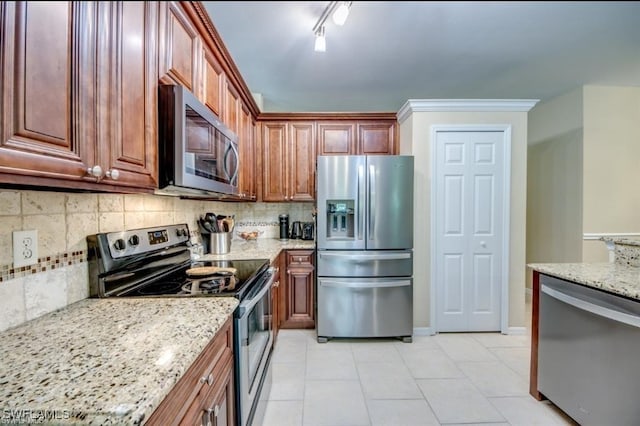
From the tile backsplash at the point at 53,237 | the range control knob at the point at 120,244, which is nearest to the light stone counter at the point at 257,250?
the tile backsplash at the point at 53,237

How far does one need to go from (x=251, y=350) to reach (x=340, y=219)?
4.85ft

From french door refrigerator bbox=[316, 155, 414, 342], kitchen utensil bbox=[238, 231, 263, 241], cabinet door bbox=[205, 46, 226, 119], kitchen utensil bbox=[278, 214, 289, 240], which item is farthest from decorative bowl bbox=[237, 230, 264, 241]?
cabinet door bbox=[205, 46, 226, 119]

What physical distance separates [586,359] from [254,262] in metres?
1.85

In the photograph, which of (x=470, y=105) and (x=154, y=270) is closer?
(x=154, y=270)

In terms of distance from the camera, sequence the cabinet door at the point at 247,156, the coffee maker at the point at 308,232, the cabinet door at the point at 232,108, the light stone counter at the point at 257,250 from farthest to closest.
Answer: the coffee maker at the point at 308,232 < the cabinet door at the point at 247,156 < the light stone counter at the point at 257,250 < the cabinet door at the point at 232,108

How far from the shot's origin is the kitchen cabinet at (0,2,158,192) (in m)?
0.61

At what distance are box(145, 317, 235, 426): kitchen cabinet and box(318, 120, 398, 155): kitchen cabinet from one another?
242 cm

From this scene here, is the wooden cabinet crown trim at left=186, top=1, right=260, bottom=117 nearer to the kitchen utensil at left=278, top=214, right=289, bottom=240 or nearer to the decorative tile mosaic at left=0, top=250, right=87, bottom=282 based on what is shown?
the decorative tile mosaic at left=0, top=250, right=87, bottom=282

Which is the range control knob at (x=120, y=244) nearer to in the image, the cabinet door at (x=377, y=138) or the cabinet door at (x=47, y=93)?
the cabinet door at (x=47, y=93)

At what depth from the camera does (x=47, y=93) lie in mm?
687

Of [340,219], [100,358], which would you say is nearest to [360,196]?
[340,219]

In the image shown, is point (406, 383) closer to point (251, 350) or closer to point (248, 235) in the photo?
point (251, 350)

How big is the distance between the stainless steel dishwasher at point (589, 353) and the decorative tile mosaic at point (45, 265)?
2.26 metres

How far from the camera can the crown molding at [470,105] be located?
2.63 metres
